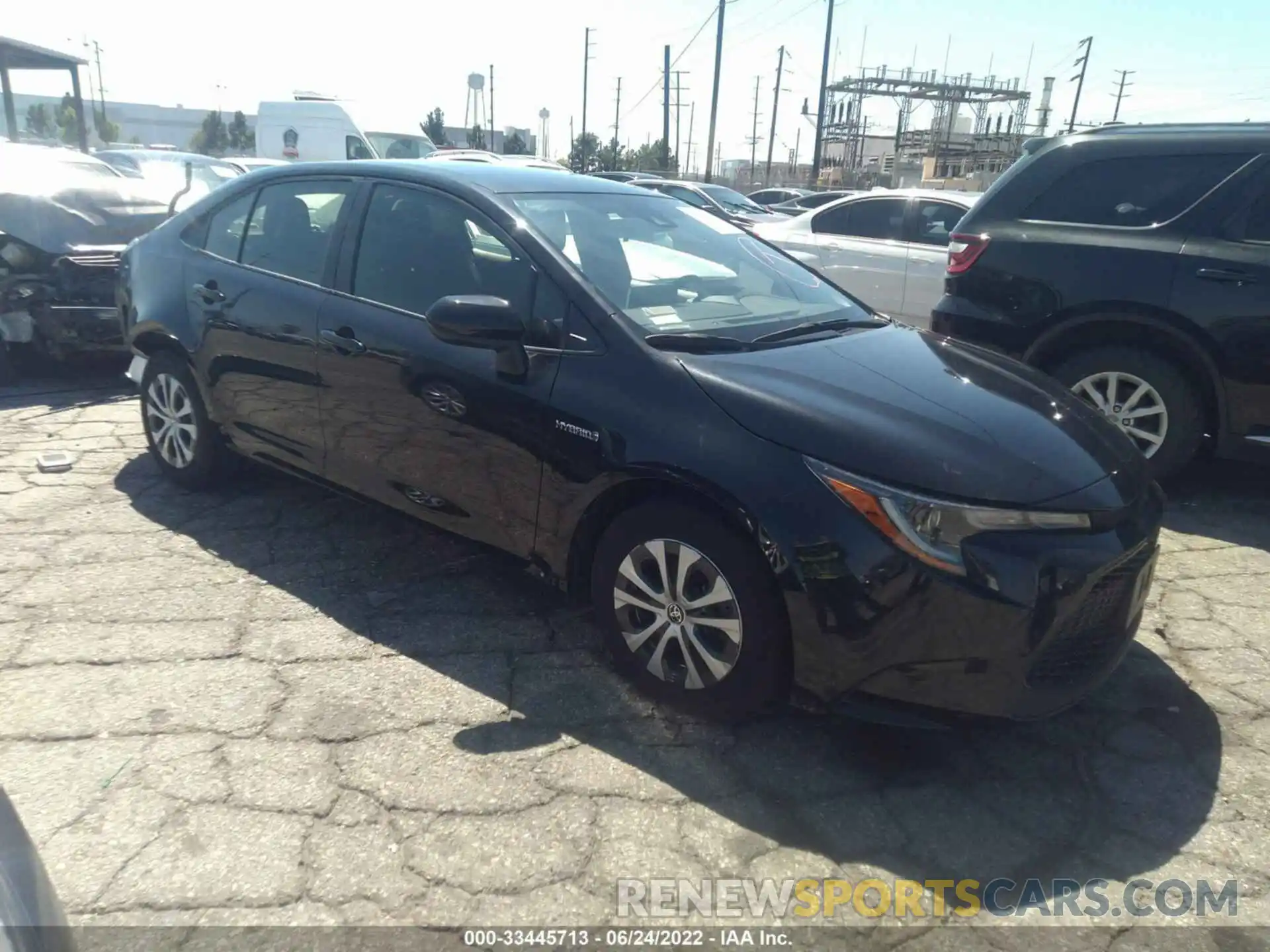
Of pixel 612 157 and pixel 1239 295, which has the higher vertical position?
pixel 612 157

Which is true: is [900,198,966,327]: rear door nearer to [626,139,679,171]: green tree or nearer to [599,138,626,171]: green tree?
[599,138,626,171]: green tree

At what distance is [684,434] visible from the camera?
2713 millimetres

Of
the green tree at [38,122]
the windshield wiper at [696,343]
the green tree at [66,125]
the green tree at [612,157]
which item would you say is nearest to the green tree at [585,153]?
the green tree at [612,157]

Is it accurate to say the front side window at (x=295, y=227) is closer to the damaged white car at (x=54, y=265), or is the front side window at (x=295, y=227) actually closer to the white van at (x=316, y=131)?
the damaged white car at (x=54, y=265)

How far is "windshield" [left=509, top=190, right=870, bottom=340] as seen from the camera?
317 cm

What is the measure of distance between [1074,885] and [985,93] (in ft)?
209

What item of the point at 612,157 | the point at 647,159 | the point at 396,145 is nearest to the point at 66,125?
the point at 612,157

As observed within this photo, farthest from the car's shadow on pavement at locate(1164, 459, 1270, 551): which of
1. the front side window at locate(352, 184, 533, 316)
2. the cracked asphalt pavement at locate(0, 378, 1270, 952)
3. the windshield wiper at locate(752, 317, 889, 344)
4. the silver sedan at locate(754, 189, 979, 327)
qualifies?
the front side window at locate(352, 184, 533, 316)

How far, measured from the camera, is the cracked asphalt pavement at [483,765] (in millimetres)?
2293

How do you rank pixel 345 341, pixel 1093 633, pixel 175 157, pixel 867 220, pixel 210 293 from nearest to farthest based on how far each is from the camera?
pixel 1093 633 < pixel 345 341 < pixel 210 293 < pixel 867 220 < pixel 175 157

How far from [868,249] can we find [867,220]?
0.37 meters

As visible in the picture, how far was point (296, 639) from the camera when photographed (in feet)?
11.0

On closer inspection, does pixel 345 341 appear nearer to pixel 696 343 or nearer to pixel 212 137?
pixel 696 343

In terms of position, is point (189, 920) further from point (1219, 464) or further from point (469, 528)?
point (1219, 464)
